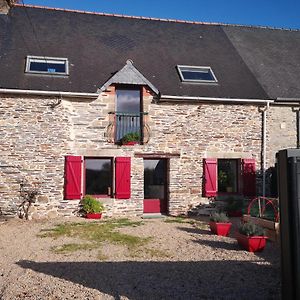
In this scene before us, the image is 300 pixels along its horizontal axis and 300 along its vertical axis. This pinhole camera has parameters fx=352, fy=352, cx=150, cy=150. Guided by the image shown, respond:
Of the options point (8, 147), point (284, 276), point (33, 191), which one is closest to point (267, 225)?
point (284, 276)

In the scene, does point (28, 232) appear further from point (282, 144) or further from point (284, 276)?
point (282, 144)

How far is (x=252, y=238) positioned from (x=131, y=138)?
5.72m

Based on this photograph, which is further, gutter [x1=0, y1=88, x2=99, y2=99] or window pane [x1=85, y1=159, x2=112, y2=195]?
window pane [x1=85, y1=159, x2=112, y2=195]

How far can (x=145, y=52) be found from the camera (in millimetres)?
13281

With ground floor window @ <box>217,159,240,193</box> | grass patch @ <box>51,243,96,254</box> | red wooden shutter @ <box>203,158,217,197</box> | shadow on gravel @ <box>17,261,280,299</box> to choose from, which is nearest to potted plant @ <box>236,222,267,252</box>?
shadow on gravel @ <box>17,261,280,299</box>

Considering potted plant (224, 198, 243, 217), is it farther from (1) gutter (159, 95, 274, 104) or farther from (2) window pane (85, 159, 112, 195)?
(2) window pane (85, 159, 112, 195)

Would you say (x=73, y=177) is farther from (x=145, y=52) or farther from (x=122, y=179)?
(x=145, y=52)

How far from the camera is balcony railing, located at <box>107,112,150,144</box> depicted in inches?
441

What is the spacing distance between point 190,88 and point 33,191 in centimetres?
602

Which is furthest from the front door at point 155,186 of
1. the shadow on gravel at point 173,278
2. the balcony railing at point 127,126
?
the shadow on gravel at point 173,278

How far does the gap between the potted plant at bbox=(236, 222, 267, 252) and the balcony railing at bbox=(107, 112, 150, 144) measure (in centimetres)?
535

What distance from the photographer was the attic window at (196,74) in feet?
40.3

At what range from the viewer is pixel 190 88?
467 inches

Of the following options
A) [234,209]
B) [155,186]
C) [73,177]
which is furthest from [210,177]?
[73,177]
